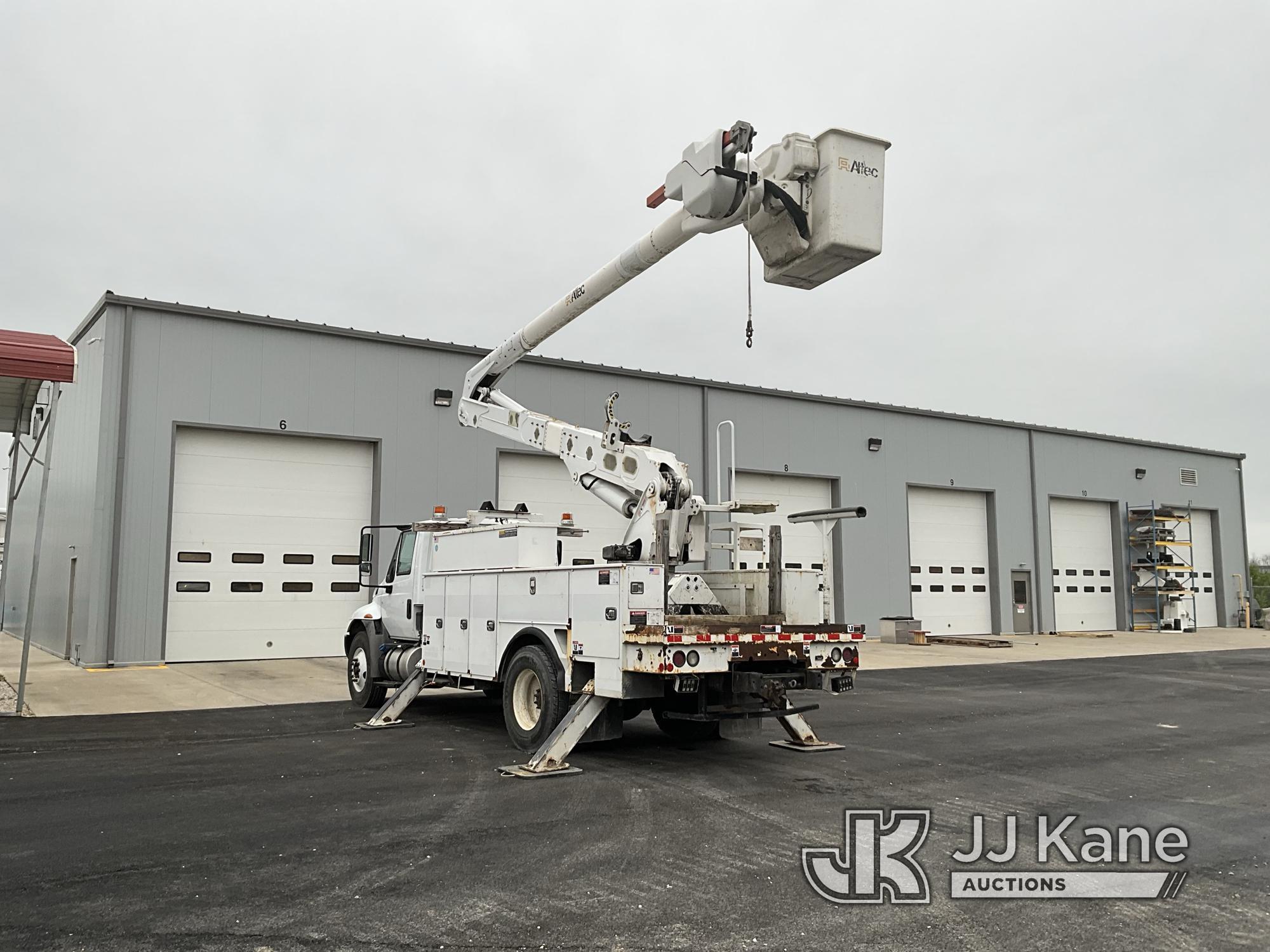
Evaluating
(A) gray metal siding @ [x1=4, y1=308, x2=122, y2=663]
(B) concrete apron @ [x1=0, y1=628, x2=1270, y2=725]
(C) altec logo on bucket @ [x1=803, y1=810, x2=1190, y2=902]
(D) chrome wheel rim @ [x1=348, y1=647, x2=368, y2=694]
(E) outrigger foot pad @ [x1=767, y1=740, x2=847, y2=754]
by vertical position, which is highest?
(A) gray metal siding @ [x1=4, y1=308, x2=122, y2=663]

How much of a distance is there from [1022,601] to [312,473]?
21373 millimetres

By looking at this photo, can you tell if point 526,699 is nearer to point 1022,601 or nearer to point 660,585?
point 660,585

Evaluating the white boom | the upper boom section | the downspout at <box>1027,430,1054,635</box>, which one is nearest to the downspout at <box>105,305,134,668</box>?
the white boom

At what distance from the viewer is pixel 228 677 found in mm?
16234

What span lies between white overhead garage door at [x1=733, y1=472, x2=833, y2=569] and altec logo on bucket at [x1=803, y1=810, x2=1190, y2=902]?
1820 cm

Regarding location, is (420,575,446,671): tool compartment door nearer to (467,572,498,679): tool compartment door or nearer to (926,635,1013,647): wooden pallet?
(467,572,498,679): tool compartment door

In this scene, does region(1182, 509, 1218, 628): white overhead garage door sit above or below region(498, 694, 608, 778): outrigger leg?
above

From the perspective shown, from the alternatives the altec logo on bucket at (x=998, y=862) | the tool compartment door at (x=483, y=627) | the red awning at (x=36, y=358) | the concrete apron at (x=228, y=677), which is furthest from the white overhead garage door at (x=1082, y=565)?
the red awning at (x=36, y=358)

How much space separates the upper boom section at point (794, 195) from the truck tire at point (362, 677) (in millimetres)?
7535

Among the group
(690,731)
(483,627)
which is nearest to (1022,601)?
(690,731)

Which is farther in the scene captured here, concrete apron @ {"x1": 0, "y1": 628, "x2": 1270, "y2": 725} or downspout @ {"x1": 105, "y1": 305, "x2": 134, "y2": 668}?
downspout @ {"x1": 105, "y1": 305, "x2": 134, "y2": 668}

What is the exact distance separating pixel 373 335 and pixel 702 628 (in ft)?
44.5

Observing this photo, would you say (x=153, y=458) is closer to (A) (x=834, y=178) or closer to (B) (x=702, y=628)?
(B) (x=702, y=628)

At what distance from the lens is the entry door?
3006 centimetres
